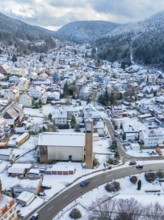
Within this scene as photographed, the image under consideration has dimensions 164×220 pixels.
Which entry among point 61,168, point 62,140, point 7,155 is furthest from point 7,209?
point 62,140

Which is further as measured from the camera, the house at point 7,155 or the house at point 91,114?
the house at point 91,114

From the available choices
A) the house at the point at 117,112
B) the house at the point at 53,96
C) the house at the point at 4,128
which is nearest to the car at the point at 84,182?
the house at the point at 4,128

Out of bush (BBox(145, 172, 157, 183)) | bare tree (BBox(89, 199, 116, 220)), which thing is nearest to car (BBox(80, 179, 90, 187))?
bare tree (BBox(89, 199, 116, 220))

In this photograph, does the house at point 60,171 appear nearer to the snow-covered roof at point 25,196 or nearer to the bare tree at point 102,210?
the snow-covered roof at point 25,196

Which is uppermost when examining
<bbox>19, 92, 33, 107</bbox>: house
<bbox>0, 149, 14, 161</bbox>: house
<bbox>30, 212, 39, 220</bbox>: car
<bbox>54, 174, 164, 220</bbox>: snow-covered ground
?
<bbox>19, 92, 33, 107</bbox>: house

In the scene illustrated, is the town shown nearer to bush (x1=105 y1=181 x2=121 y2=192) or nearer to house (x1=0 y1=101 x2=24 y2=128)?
house (x1=0 y1=101 x2=24 y2=128)

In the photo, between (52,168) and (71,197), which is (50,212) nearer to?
(71,197)
